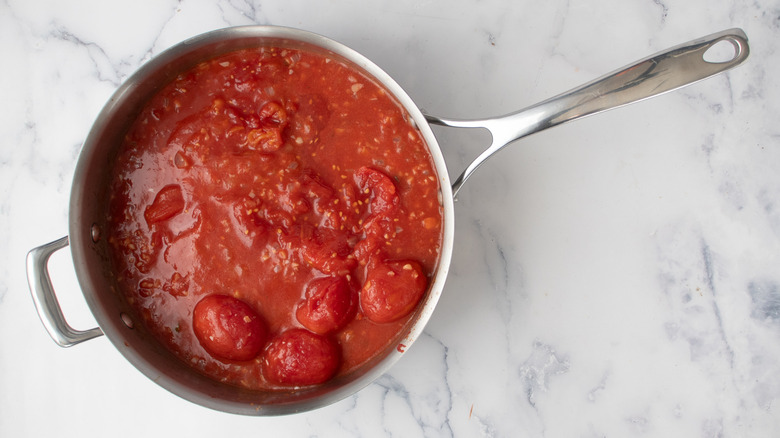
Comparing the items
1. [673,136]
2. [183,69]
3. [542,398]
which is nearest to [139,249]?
[183,69]

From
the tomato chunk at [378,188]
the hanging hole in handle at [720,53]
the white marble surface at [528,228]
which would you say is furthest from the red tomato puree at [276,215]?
the hanging hole in handle at [720,53]

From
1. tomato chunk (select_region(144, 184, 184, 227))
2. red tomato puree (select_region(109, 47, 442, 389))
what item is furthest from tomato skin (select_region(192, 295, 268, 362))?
tomato chunk (select_region(144, 184, 184, 227))

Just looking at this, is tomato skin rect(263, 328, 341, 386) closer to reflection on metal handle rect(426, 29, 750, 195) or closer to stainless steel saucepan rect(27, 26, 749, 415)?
stainless steel saucepan rect(27, 26, 749, 415)

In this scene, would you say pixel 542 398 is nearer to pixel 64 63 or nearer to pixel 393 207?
pixel 393 207

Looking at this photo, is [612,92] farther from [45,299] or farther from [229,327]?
[45,299]

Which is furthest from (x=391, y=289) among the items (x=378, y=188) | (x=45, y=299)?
(x=45, y=299)
